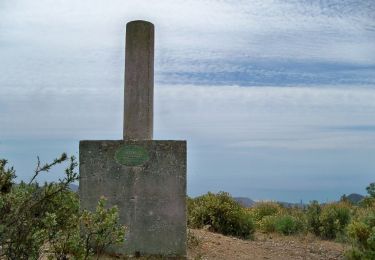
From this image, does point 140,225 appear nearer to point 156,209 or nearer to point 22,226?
point 156,209

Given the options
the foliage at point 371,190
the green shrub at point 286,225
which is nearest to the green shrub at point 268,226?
the green shrub at point 286,225

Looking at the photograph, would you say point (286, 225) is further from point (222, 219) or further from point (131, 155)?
point (131, 155)

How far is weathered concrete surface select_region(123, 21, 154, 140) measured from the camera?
8383mm

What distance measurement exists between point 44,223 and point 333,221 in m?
11.2

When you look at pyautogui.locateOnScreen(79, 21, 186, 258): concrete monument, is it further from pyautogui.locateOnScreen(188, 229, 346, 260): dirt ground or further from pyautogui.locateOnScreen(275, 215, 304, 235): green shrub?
pyautogui.locateOnScreen(275, 215, 304, 235): green shrub

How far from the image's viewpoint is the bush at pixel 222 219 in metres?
11.9

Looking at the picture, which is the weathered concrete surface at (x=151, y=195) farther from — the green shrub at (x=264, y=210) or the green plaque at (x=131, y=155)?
the green shrub at (x=264, y=210)

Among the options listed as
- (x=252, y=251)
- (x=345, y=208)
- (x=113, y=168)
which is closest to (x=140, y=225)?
(x=113, y=168)

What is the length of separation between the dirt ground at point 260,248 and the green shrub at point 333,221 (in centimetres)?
69

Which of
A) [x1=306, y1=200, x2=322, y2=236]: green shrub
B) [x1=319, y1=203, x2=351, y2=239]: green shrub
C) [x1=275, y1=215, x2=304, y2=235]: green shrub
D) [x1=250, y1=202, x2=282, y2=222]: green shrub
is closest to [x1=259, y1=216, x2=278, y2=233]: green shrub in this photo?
[x1=275, y1=215, x2=304, y2=235]: green shrub

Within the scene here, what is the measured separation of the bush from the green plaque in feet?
14.0

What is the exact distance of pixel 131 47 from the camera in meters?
8.52

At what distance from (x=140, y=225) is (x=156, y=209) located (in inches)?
13.7

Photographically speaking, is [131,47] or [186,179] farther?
[131,47]
